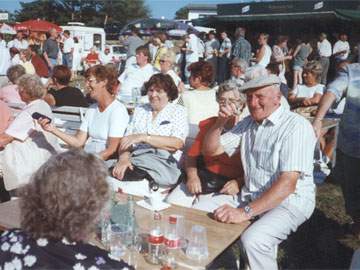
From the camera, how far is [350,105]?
10.2 ft

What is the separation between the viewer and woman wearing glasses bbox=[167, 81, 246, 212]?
293 cm

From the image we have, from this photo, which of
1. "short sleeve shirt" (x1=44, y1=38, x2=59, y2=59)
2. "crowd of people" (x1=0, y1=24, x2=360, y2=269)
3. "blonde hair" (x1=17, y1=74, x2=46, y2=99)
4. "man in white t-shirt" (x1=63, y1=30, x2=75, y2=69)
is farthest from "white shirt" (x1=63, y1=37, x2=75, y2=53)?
"blonde hair" (x1=17, y1=74, x2=46, y2=99)

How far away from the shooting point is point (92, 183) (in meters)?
1.51

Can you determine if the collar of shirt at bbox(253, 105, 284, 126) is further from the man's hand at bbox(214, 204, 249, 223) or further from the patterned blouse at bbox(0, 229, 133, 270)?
the patterned blouse at bbox(0, 229, 133, 270)

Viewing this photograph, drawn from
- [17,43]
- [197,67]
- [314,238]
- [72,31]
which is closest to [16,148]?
[197,67]

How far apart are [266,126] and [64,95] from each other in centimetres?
317

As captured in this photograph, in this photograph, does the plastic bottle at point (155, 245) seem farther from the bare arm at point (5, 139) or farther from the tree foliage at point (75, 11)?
the tree foliage at point (75, 11)

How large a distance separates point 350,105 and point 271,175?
38.6 inches

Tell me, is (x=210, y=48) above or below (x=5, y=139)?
above

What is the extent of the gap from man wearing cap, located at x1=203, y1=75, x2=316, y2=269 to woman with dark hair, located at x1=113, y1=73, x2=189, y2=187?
Answer: 2.55 ft

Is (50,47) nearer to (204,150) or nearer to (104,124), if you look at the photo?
(104,124)

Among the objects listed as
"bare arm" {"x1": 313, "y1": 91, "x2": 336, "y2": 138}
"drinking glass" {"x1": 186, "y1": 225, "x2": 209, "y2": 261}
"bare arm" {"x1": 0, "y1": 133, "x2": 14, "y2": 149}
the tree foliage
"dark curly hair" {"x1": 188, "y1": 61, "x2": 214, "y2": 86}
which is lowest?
"drinking glass" {"x1": 186, "y1": 225, "x2": 209, "y2": 261}

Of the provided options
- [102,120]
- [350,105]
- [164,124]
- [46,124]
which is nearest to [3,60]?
[102,120]

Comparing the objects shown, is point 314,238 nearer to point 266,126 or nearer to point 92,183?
point 266,126
